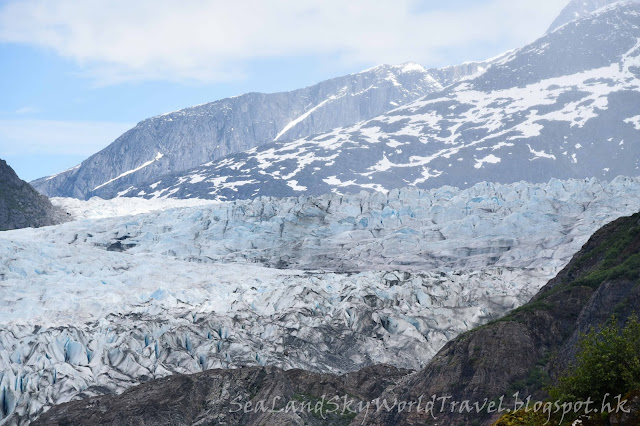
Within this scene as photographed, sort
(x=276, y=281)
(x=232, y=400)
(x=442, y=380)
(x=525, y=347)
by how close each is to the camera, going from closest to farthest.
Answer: (x=442, y=380), (x=525, y=347), (x=232, y=400), (x=276, y=281)

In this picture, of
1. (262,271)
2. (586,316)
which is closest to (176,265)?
(262,271)

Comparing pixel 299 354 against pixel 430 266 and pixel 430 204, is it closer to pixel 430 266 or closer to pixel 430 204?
pixel 430 266

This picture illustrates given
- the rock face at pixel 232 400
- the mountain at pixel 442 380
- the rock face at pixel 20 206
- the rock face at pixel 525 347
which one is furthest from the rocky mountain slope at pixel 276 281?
the rock face at pixel 20 206

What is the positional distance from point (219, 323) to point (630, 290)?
1283 inches

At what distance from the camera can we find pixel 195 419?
41.1 metres

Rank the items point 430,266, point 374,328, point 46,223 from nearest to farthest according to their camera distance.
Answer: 1. point 374,328
2. point 430,266
3. point 46,223

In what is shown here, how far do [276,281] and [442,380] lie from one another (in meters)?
38.7

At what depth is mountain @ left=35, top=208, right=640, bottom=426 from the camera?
118 feet

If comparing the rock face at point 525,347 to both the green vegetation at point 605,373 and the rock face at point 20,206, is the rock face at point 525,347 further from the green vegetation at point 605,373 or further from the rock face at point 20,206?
the rock face at point 20,206

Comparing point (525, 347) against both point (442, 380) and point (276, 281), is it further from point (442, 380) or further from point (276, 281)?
point (276, 281)

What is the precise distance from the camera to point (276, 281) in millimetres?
74375

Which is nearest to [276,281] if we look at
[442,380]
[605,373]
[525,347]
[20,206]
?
[442,380]

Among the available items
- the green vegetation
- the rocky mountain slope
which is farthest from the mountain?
the green vegetation

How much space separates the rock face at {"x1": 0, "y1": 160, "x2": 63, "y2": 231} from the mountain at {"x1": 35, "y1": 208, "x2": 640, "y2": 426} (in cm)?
8922
